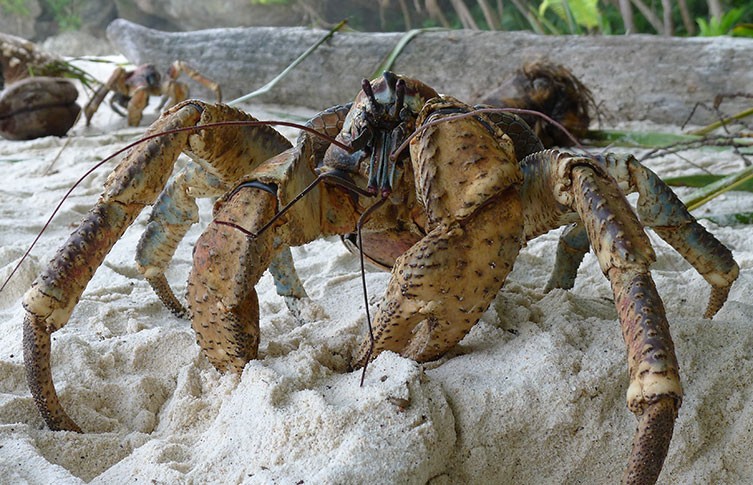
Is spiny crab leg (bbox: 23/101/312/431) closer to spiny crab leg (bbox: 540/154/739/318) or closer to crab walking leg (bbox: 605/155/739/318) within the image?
spiny crab leg (bbox: 540/154/739/318)

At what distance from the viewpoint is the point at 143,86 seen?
6723mm

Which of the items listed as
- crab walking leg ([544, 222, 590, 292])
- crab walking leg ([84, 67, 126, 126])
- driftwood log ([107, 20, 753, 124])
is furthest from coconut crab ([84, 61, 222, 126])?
crab walking leg ([544, 222, 590, 292])

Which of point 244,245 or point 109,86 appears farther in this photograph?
point 109,86

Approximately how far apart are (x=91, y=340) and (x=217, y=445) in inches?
28.3

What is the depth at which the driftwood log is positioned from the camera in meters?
4.59

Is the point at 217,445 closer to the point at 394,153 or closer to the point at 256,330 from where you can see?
the point at 256,330

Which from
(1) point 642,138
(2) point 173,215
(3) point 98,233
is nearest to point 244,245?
(3) point 98,233

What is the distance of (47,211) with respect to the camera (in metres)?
3.55

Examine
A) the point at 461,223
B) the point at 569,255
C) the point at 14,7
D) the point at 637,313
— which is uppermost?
the point at 14,7

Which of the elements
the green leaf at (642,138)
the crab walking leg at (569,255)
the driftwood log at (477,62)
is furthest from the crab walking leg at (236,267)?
the driftwood log at (477,62)

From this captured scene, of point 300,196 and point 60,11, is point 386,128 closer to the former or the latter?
point 300,196

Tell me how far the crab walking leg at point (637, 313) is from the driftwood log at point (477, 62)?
358 cm

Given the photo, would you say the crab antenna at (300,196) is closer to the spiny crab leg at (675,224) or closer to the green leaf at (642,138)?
the spiny crab leg at (675,224)

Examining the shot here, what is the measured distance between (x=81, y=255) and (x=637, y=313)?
41.3 inches
